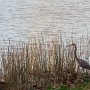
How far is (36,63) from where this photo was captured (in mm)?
9016

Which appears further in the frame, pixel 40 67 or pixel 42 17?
pixel 42 17

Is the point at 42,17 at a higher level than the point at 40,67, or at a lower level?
lower

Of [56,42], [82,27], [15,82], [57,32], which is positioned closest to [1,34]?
[57,32]

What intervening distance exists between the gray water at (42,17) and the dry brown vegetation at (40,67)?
509 cm

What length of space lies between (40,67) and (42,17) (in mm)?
11146

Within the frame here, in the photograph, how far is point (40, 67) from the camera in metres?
9.16

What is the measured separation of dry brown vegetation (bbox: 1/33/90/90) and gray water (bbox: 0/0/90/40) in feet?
16.7

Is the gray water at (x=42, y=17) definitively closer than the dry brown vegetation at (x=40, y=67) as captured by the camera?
No

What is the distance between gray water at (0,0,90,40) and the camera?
631 inches

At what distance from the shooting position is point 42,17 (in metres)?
20.2

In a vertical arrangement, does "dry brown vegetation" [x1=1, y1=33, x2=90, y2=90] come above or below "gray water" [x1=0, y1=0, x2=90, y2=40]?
above

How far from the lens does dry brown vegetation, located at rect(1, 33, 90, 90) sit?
8.59 meters

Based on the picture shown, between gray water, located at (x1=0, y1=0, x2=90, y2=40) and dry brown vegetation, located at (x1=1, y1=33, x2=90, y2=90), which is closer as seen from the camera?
dry brown vegetation, located at (x1=1, y1=33, x2=90, y2=90)

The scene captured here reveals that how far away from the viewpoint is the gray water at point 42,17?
16031mm
